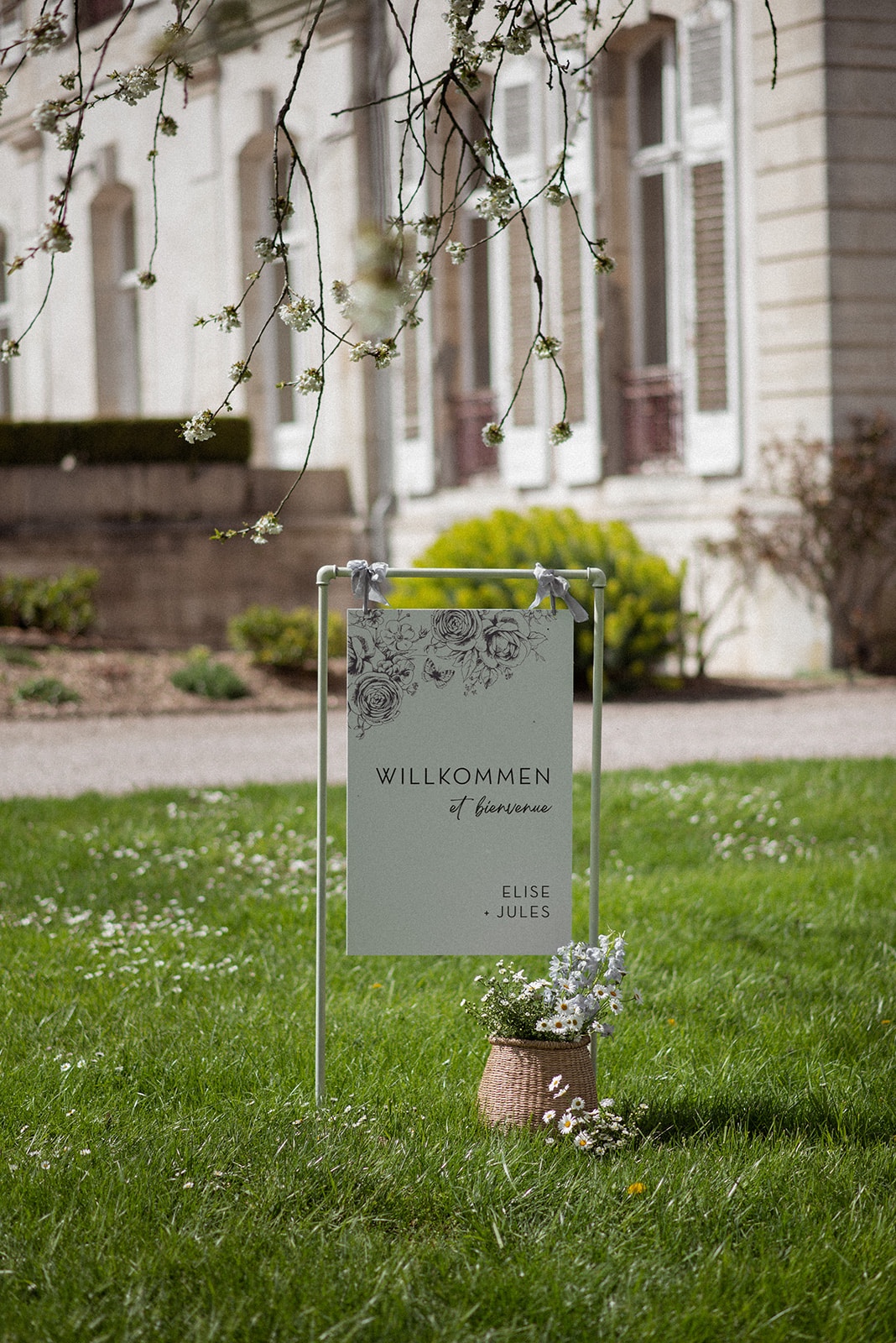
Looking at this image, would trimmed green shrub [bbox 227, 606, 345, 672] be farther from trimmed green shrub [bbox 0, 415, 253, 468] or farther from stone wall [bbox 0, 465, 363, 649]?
trimmed green shrub [bbox 0, 415, 253, 468]

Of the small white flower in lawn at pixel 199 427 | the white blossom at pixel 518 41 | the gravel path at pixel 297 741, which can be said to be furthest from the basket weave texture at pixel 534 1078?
the gravel path at pixel 297 741

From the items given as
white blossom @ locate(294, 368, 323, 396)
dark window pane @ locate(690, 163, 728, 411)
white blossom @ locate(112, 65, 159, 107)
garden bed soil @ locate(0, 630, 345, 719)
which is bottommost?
garden bed soil @ locate(0, 630, 345, 719)

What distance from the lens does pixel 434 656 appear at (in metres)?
3.23

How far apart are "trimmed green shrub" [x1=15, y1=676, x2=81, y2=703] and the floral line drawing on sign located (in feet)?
30.9

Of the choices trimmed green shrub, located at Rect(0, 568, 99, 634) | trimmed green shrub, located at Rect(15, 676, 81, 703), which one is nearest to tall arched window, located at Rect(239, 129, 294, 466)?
trimmed green shrub, located at Rect(0, 568, 99, 634)

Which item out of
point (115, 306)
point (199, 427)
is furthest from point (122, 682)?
point (115, 306)

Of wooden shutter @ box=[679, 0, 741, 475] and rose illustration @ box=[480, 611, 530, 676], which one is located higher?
wooden shutter @ box=[679, 0, 741, 475]

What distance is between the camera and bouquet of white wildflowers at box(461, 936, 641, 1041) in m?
3.22

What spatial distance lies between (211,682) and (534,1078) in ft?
32.1

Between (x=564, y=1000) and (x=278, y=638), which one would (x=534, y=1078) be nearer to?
(x=564, y=1000)

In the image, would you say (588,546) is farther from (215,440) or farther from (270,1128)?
(270,1128)

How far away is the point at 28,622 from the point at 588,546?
5734 millimetres

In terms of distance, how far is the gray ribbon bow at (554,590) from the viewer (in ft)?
10.5

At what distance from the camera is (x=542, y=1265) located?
2.64 m
